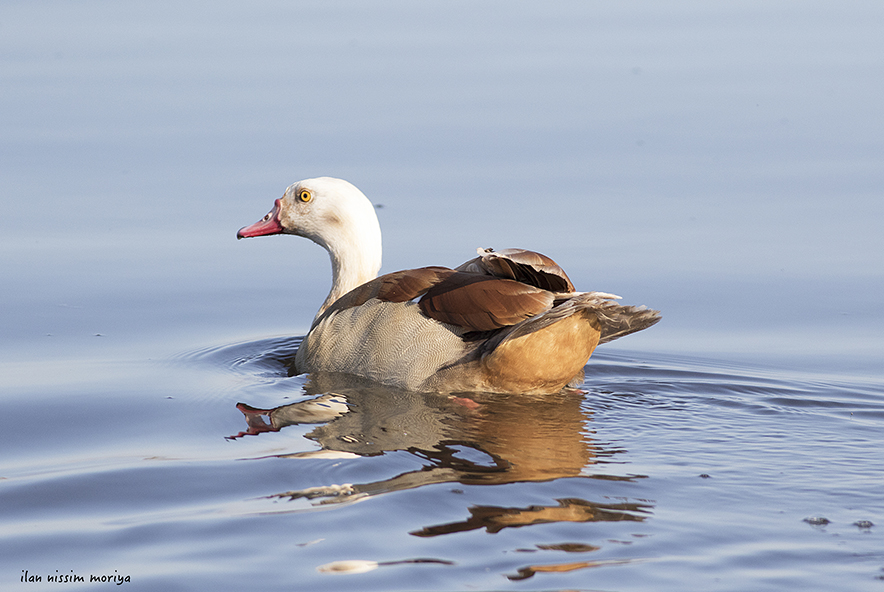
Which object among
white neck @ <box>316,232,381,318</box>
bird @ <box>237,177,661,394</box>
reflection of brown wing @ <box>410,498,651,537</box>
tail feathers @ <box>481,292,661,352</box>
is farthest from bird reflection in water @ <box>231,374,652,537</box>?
white neck @ <box>316,232,381,318</box>

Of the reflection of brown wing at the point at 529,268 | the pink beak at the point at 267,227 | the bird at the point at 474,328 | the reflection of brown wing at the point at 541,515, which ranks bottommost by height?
the reflection of brown wing at the point at 541,515

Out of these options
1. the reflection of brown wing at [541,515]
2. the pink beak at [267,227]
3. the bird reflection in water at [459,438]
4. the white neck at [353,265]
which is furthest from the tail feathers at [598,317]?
the pink beak at [267,227]

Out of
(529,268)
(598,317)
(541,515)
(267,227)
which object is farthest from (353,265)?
(541,515)

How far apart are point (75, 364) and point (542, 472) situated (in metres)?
4.11

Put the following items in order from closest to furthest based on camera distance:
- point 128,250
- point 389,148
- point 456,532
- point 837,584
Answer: point 837,584
point 456,532
point 128,250
point 389,148

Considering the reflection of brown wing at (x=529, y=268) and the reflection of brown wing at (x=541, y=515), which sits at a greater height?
the reflection of brown wing at (x=529, y=268)

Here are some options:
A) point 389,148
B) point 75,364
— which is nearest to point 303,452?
point 75,364

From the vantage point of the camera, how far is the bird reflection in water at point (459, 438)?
17.8ft

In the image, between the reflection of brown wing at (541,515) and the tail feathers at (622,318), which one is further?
the tail feathers at (622,318)

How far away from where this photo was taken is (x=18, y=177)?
12.9 metres

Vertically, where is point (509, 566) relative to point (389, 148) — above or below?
below

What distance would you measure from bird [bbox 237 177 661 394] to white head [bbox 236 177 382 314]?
664mm

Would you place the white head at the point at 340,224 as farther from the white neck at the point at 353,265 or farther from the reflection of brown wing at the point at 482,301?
the reflection of brown wing at the point at 482,301

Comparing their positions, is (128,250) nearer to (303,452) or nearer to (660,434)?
(303,452)
